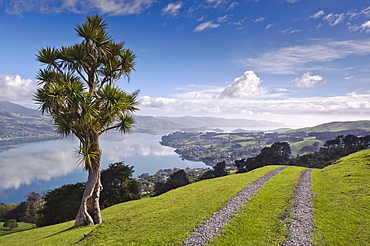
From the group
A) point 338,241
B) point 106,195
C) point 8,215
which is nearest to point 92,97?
point 338,241

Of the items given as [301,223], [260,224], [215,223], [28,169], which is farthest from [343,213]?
[28,169]

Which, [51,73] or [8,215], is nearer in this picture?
[51,73]

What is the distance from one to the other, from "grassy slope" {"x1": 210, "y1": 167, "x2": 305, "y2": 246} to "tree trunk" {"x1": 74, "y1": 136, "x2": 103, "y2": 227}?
8668 millimetres

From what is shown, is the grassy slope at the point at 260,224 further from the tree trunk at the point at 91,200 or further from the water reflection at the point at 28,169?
the water reflection at the point at 28,169

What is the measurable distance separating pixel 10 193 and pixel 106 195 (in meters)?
94.5

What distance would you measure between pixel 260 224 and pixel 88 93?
455 inches

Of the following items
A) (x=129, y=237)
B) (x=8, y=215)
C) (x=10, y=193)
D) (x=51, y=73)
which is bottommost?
(x=10, y=193)

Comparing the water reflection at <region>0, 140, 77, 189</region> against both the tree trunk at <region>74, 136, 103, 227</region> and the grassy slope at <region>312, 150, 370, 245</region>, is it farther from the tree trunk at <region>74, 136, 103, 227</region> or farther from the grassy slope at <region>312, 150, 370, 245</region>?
the grassy slope at <region>312, 150, 370, 245</region>

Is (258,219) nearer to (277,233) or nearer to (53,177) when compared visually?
(277,233)

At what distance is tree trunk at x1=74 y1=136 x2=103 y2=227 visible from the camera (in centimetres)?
1251

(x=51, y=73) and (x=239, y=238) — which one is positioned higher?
(x=51, y=73)

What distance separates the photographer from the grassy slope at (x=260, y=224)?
7.61m

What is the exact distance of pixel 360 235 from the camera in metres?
7.65

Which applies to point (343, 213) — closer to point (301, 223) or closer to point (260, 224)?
point (301, 223)
